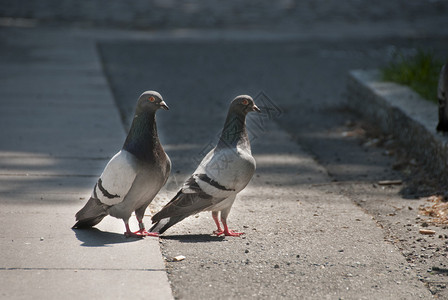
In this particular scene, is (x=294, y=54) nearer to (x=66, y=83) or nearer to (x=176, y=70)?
(x=176, y=70)

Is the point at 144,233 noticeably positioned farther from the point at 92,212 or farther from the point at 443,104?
the point at 443,104

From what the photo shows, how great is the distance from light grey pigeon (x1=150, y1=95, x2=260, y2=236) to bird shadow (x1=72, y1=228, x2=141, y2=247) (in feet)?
0.77

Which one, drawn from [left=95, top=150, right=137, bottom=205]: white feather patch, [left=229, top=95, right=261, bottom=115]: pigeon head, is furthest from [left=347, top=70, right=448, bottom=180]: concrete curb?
[left=95, top=150, right=137, bottom=205]: white feather patch

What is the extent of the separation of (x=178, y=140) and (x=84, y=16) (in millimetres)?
12028

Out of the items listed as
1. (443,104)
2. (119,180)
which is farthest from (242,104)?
(443,104)

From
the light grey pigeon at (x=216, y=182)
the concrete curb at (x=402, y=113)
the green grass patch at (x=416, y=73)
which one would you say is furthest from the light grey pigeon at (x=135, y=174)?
the green grass patch at (x=416, y=73)

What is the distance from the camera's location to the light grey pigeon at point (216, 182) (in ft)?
15.0

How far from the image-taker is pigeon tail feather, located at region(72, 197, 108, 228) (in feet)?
15.0

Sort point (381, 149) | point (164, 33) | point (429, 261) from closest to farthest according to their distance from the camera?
point (429, 261)
point (381, 149)
point (164, 33)

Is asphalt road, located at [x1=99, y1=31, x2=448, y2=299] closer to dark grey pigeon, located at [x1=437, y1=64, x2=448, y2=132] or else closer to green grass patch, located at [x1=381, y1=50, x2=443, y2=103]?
dark grey pigeon, located at [x1=437, y1=64, x2=448, y2=132]

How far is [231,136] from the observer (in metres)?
4.75

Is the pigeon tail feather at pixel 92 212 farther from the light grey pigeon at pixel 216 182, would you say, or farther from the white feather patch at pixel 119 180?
the light grey pigeon at pixel 216 182

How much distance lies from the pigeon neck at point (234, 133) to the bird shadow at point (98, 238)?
3.00ft

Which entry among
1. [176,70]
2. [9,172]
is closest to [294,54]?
[176,70]
